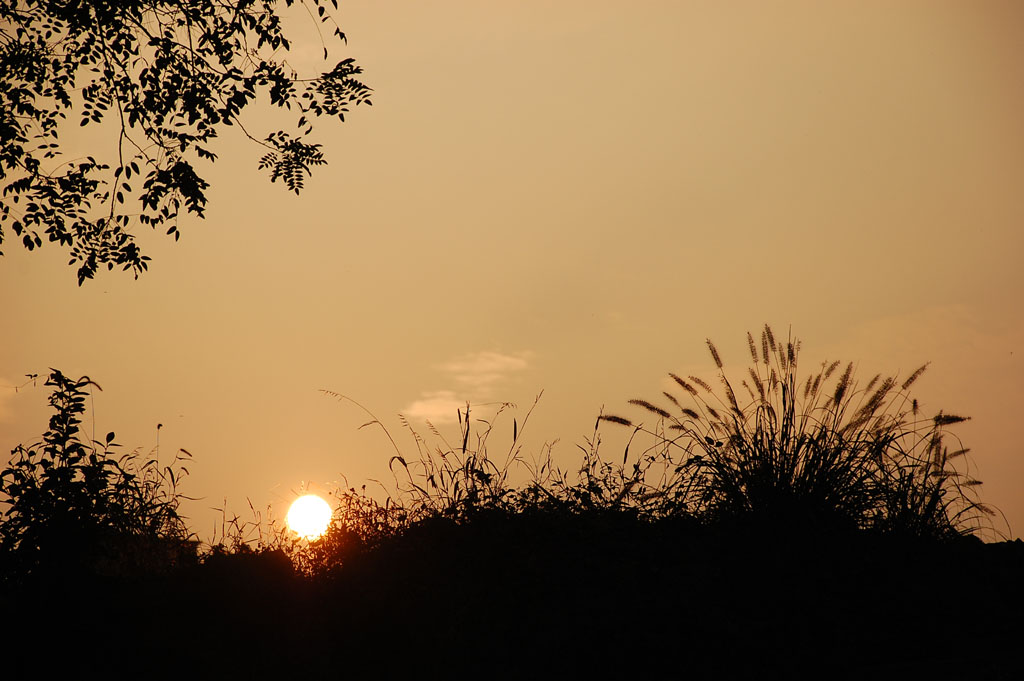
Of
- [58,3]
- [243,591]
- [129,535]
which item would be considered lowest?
[243,591]

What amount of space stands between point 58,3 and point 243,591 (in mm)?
5746

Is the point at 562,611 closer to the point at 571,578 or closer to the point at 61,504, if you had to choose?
the point at 571,578

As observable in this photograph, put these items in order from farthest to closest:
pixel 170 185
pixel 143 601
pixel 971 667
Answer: pixel 170 185, pixel 143 601, pixel 971 667

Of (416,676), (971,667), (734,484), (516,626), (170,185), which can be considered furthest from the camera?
(170,185)

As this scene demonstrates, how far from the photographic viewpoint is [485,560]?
597 centimetres

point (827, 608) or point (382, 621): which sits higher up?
point (382, 621)

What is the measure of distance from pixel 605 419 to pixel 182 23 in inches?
224

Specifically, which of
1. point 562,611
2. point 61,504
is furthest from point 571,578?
point 61,504

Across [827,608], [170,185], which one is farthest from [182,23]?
[827,608]

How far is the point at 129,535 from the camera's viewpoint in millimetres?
7309

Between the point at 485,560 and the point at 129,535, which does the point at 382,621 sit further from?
the point at 129,535

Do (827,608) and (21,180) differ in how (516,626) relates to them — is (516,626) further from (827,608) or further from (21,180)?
(21,180)

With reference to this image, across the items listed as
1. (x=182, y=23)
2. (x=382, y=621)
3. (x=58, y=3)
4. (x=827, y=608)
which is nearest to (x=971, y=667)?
(x=827, y=608)

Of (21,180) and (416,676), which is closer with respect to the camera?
(416,676)
